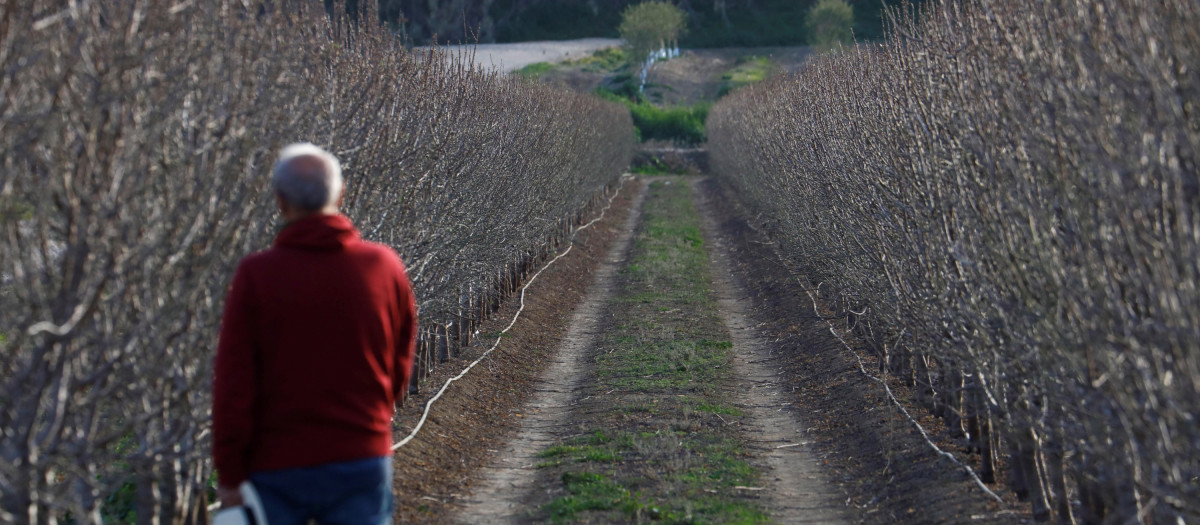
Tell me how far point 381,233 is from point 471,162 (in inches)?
159

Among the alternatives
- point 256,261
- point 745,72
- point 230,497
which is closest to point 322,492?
point 230,497

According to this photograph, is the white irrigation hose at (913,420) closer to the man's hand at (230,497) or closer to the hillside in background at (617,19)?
the man's hand at (230,497)

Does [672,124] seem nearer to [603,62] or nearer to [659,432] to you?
[603,62]

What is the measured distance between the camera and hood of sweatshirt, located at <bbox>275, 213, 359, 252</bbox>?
12.3 ft

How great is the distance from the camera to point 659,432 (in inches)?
403

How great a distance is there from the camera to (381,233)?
870 centimetres

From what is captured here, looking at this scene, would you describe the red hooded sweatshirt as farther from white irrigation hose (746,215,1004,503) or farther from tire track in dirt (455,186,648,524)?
white irrigation hose (746,215,1004,503)

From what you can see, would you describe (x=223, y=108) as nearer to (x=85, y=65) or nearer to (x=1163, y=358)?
(x=85, y=65)

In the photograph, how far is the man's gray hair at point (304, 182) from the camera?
3762 mm

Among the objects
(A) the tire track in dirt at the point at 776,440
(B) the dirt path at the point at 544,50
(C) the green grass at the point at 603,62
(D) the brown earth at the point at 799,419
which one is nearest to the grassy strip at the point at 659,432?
(A) the tire track in dirt at the point at 776,440

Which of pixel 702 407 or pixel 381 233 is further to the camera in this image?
pixel 702 407

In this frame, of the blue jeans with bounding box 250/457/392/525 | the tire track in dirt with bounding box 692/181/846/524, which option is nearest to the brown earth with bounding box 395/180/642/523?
the tire track in dirt with bounding box 692/181/846/524

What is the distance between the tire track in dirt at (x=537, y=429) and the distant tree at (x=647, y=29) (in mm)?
65385

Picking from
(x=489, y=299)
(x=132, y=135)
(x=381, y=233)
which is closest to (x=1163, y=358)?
(x=132, y=135)
